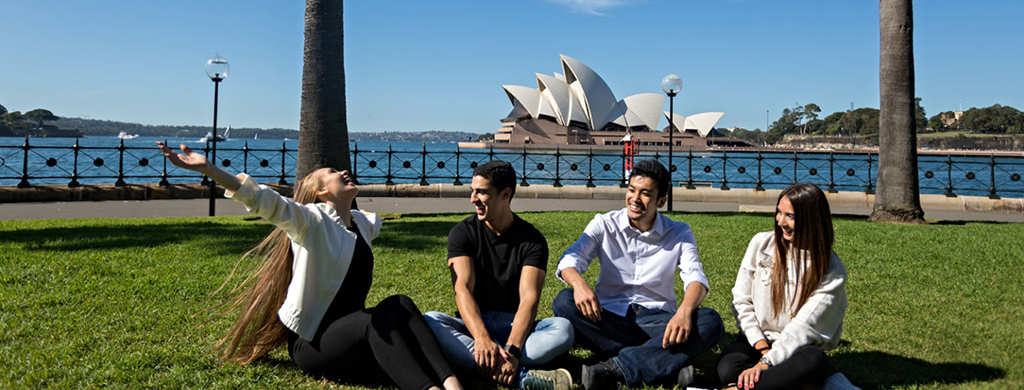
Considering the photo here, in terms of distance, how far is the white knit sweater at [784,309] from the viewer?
268 centimetres

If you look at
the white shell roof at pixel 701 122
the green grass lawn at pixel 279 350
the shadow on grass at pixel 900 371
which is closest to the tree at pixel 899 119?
the green grass lawn at pixel 279 350

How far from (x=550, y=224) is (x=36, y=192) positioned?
340 inches

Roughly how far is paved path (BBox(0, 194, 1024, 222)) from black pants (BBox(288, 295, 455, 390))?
7614 millimetres

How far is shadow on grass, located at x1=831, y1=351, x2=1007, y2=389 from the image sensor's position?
9.66 ft

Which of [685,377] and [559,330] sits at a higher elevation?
[559,330]

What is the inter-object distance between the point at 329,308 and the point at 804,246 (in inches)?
75.9

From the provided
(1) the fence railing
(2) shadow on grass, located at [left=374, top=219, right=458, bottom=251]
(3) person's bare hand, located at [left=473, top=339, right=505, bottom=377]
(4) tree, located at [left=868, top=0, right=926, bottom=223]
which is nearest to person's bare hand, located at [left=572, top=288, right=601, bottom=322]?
(3) person's bare hand, located at [left=473, top=339, right=505, bottom=377]

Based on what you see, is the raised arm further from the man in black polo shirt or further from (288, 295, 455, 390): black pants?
the man in black polo shirt

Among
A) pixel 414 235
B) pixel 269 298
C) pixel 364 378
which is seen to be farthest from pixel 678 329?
pixel 414 235

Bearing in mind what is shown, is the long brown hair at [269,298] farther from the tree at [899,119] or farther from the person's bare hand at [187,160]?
the tree at [899,119]

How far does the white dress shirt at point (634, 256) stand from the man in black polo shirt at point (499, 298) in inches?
8.8

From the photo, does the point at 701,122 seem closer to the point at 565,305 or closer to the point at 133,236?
the point at 133,236

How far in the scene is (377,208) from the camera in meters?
10.8

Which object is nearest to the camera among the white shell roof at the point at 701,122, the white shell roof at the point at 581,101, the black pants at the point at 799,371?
the black pants at the point at 799,371
